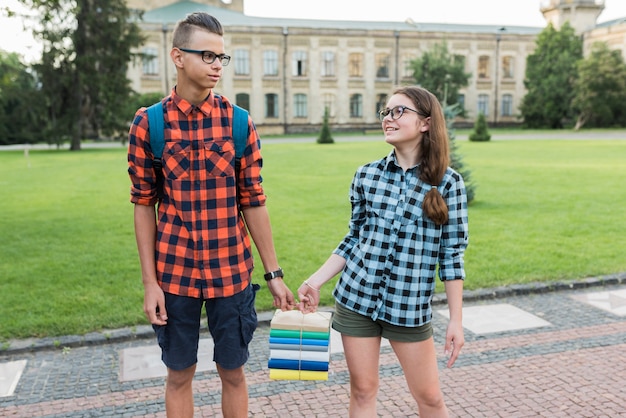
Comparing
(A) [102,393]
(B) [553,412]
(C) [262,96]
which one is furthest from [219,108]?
(C) [262,96]

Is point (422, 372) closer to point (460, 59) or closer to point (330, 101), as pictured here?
point (330, 101)

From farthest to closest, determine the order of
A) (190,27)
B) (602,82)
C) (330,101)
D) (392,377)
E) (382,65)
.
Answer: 1. (382,65)
2. (330,101)
3. (602,82)
4. (392,377)
5. (190,27)

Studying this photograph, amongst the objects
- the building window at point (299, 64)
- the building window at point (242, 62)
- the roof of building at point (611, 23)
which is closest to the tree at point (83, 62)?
the building window at point (242, 62)

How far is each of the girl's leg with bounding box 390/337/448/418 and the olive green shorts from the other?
29mm

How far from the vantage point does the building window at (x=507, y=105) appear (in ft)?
181

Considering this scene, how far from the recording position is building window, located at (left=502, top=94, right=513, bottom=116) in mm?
55188

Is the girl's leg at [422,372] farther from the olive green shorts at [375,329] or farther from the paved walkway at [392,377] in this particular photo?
the paved walkway at [392,377]

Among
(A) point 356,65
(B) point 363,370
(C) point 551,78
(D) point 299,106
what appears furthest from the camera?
(A) point 356,65

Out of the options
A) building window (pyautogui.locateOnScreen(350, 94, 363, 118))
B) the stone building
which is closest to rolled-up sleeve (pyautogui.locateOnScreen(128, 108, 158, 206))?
the stone building

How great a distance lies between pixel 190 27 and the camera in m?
2.46

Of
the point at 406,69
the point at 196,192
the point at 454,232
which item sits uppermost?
the point at 406,69

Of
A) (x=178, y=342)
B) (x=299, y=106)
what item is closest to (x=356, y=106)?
(x=299, y=106)

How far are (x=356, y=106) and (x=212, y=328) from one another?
2010 inches

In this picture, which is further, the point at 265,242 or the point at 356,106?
the point at 356,106
